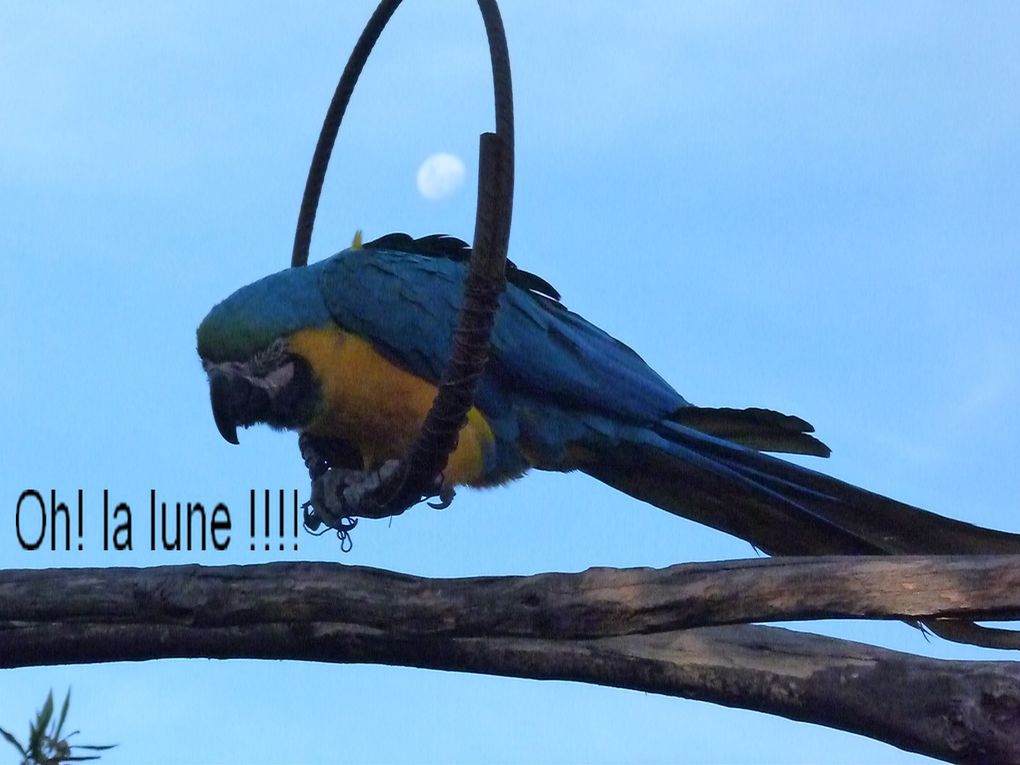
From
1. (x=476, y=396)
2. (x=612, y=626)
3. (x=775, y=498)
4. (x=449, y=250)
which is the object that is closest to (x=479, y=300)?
(x=612, y=626)

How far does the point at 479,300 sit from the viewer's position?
203cm

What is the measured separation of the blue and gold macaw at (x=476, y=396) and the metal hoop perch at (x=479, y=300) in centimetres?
31

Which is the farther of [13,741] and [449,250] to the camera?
[449,250]

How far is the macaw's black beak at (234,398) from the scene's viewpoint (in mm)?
2693

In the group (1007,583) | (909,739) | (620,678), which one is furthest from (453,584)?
(1007,583)

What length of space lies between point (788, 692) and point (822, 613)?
0.48 ft

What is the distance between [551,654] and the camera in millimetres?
1999

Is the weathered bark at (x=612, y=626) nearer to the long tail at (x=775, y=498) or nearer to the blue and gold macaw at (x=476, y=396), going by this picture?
the long tail at (x=775, y=498)

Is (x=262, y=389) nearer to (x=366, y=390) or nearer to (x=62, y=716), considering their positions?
(x=366, y=390)

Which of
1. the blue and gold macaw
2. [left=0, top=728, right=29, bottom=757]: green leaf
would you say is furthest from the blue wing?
[left=0, top=728, right=29, bottom=757]: green leaf

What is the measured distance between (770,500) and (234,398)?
1.25m

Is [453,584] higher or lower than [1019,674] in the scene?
higher

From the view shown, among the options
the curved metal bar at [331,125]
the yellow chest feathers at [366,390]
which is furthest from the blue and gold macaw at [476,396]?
the curved metal bar at [331,125]

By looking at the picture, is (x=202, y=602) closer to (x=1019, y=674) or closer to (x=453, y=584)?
(x=453, y=584)
